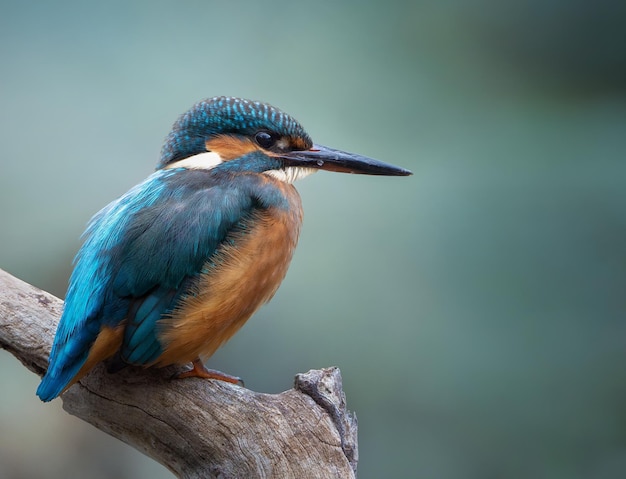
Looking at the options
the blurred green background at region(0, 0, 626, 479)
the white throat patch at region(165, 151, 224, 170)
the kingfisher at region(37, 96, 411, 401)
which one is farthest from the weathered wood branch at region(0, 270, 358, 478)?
the blurred green background at region(0, 0, 626, 479)

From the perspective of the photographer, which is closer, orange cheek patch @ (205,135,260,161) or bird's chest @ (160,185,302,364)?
bird's chest @ (160,185,302,364)

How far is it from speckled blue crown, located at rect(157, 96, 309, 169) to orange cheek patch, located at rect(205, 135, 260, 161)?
0.01 meters

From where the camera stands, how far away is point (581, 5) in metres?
2.71

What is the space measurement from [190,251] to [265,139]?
1.12 feet

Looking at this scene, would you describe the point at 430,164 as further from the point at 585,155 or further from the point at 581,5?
the point at 581,5

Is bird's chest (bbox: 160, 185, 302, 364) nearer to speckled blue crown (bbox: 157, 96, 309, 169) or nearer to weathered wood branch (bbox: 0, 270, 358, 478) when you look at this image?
weathered wood branch (bbox: 0, 270, 358, 478)

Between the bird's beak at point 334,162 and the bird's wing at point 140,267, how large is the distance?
0.73 ft

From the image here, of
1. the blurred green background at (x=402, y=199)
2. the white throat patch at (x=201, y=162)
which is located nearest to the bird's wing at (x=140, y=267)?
the white throat patch at (x=201, y=162)

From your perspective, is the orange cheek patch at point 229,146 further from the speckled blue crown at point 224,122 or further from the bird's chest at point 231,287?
the bird's chest at point 231,287

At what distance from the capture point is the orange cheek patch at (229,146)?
1.56 m

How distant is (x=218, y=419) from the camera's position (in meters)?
1.40

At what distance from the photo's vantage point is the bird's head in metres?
1.56

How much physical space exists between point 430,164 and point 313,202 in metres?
0.46

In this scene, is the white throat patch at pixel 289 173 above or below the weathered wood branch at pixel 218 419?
above
